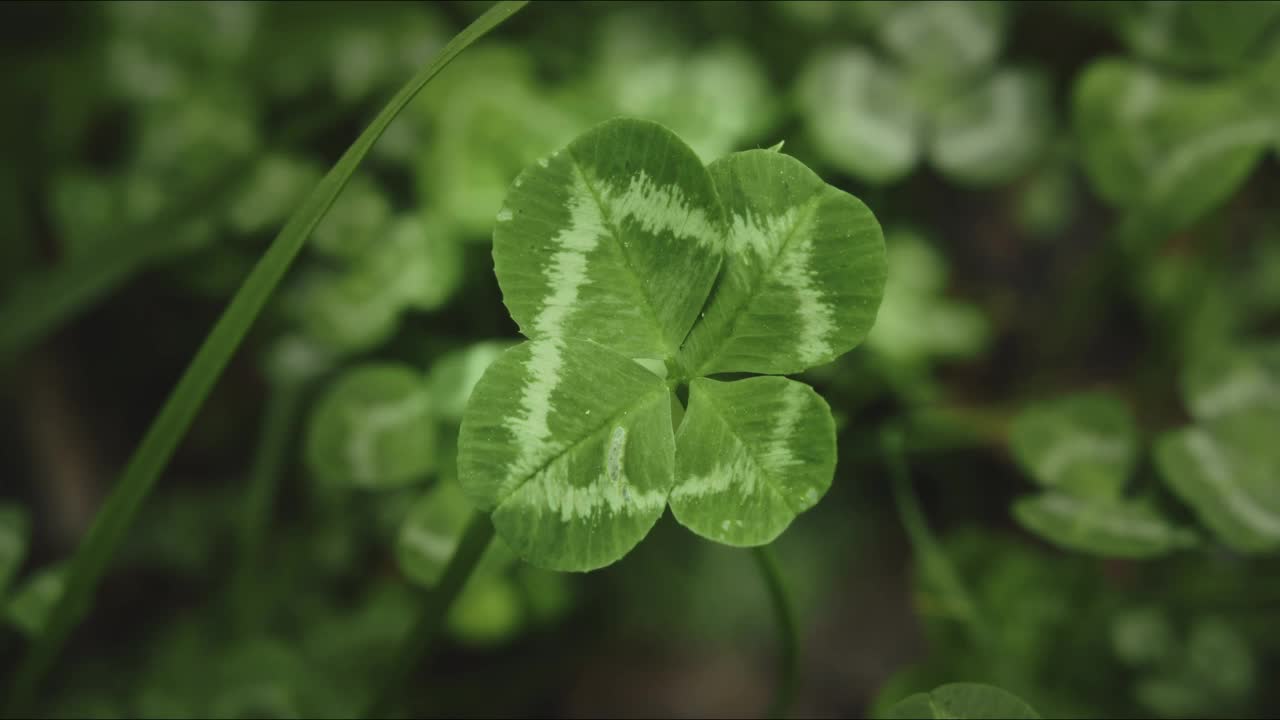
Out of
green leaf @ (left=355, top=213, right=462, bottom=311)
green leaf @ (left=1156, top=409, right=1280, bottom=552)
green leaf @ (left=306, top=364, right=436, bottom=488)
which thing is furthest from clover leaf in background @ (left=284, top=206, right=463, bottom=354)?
green leaf @ (left=1156, top=409, right=1280, bottom=552)

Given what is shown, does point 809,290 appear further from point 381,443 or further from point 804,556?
point 804,556

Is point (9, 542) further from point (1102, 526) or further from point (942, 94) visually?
point (942, 94)

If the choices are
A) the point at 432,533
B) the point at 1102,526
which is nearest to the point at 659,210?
the point at 432,533

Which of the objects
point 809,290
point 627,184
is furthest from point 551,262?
point 809,290

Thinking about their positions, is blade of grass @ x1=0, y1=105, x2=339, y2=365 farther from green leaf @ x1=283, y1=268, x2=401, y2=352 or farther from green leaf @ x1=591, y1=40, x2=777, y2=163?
green leaf @ x1=591, y1=40, x2=777, y2=163

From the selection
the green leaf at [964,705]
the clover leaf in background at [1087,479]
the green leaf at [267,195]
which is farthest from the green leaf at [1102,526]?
the green leaf at [267,195]

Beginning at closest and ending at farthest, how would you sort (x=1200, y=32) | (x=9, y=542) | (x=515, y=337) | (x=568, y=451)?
(x=568, y=451)
(x=9, y=542)
(x=1200, y=32)
(x=515, y=337)

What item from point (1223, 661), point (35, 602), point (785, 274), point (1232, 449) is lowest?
point (1223, 661)
